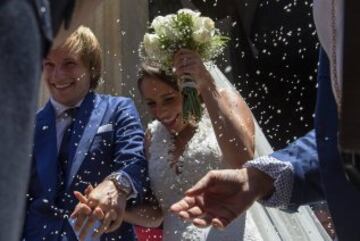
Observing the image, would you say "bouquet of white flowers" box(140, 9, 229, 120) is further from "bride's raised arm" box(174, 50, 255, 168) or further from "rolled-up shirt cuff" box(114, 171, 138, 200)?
"rolled-up shirt cuff" box(114, 171, 138, 200)

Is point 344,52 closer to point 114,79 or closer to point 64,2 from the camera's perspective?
point 64,2

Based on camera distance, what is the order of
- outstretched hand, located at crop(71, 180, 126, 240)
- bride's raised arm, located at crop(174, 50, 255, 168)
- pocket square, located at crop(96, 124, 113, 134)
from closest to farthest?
outstretched hand, located at crop(71, 180, 126, 240)
bride's raised arm, located at crop(174, 50, 255, 168)
pocket square, located at crop(96, 124, 113, 134)

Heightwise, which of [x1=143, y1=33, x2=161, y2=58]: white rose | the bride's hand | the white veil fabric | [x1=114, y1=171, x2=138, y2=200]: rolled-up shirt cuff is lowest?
the white veil fabric

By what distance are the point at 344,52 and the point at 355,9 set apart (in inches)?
3.5

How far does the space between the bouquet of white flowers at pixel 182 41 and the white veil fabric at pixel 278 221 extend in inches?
4.6

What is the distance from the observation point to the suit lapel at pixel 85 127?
414cm

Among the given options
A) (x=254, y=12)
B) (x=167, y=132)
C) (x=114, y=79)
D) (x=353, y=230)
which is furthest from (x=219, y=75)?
(x=254, y=12)

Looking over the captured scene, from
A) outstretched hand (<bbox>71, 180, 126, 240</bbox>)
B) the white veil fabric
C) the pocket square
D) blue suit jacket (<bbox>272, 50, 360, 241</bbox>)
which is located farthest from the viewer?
the white veil fabric

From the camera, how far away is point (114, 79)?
7.26 m

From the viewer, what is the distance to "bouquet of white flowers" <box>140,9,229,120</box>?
4.34 m

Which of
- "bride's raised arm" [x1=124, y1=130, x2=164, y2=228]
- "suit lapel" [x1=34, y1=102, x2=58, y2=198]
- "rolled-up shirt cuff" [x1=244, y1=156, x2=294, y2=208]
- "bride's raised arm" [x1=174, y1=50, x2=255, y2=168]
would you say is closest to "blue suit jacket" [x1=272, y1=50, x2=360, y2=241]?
"rolled-up shirt cuff" [x1=244, y1=156, x2=294, y2=208]

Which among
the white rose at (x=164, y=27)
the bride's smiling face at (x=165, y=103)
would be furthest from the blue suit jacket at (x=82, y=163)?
the white rose at (x=164, y=27)

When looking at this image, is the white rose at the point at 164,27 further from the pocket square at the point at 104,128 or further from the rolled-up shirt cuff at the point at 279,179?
the rolled-up shirt cuff at the point at 279,179

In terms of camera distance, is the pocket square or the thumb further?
the pocket square
